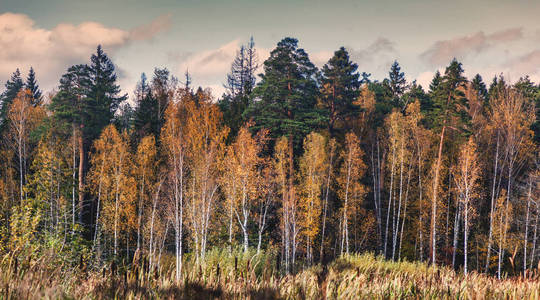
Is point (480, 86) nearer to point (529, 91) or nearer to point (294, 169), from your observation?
point (529, 91)

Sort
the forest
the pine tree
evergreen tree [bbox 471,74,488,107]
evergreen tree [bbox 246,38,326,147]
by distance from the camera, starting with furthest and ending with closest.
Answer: evergreen tree [bbox 471,74,488,107], evergreen tree [bbox 246,38,326,147], the pine tree, the forest

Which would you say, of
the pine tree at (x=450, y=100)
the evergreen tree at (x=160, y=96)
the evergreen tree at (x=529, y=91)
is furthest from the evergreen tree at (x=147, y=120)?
the evergreen tree at (x=529, y=91)

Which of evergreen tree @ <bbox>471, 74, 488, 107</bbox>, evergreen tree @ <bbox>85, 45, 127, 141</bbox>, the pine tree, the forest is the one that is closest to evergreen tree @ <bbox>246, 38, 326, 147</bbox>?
the forest

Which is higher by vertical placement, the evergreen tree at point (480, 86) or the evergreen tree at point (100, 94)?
the evergreen tree at point (480, 86)

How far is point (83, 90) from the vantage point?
28.0 m

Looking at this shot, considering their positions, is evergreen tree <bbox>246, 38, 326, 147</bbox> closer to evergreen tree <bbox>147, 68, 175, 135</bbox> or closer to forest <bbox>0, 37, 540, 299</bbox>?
forest <bbox>0, 37, 540, 299</bbox>

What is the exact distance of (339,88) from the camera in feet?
101

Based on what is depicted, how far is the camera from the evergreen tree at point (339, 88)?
99.4 ft

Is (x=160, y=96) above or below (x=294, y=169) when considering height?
above

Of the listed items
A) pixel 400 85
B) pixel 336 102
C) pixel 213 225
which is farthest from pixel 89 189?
pixel 400 85

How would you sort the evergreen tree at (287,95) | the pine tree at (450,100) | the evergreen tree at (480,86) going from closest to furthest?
the pine tree at (450,100) → the evergreen tree at (287,95) → the evergreen tree at (480,86)

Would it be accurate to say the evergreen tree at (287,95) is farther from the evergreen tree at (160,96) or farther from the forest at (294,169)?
the evergreen tree at (160,96)

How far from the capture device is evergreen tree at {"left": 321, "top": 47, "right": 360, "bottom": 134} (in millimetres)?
30297

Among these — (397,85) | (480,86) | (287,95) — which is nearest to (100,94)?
(287,95)
